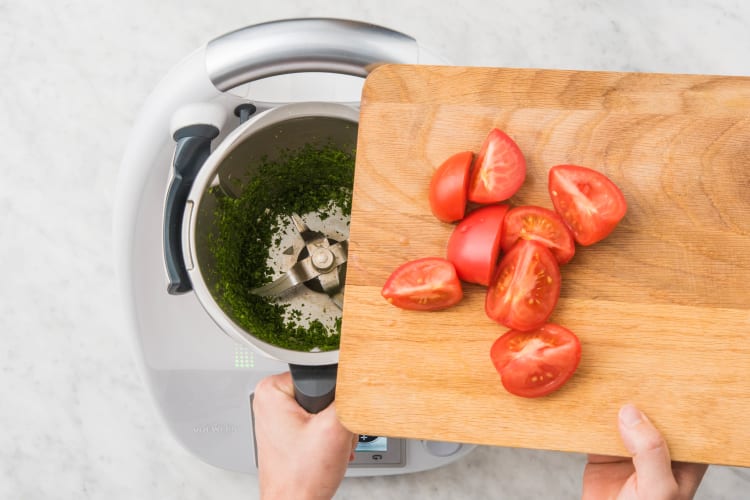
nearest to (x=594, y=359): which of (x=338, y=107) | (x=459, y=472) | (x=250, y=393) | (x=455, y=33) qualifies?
(x=338, y=107)

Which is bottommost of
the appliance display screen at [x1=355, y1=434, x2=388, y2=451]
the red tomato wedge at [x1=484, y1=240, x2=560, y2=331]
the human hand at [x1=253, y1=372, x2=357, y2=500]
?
the appliance display screen at [x1=355, y1=434, x2=388, y2=451]

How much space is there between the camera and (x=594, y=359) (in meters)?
0.67

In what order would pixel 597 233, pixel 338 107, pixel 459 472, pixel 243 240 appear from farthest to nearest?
pixel 459 472 < pixel 243 240 < pixel 338 107 < pixel 597 233

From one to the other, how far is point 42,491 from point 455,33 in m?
1.24

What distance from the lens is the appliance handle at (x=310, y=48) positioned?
73cm

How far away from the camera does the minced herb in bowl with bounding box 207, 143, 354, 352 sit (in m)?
0.84

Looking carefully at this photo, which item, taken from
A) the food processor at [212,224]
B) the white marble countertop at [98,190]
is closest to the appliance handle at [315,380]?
the food processor at [212,224]

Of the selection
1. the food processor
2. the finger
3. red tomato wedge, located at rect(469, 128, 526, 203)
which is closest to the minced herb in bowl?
the food processor

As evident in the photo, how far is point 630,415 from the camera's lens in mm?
645

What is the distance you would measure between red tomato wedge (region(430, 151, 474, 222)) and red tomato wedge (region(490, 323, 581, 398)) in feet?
0.47

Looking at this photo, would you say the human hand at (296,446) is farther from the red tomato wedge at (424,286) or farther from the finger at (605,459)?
the finger at (605,459)

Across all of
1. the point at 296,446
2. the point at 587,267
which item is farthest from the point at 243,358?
the point at 587,267

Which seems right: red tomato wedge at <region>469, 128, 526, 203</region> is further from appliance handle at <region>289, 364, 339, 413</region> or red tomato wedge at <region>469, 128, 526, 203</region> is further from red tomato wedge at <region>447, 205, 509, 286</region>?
appliance handle at <region>289, 364, 339, 413</region>

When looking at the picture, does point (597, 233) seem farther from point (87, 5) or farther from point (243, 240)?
point (87, 5)
